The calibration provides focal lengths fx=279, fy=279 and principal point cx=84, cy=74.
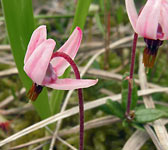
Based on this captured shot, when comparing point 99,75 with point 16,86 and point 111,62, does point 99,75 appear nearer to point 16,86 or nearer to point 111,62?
point 111,62

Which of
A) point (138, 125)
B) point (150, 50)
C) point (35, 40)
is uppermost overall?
point (35, 40)

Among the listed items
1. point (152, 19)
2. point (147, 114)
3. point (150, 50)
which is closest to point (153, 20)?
point (152, 19)

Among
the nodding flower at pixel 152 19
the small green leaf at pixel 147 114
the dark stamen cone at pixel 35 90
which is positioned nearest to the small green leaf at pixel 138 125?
the small green leaf at pixel 147 114

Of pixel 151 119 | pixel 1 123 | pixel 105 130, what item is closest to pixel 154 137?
pixel 151 119

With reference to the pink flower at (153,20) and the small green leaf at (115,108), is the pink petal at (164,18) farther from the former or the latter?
the small green leaf at (115,108)

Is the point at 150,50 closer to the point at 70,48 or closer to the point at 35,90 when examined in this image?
the point at 70,48

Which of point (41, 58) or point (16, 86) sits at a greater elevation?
point (41, 58)
